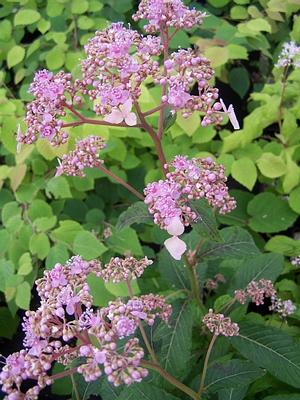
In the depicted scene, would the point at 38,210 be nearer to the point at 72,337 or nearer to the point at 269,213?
the point at 269,213

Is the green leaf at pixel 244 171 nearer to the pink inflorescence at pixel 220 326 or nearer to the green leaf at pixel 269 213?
the green leaf at pixel 269 213

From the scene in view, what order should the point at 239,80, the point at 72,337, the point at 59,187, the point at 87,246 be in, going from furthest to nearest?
1. the point at 239,80
2. the point at 59,187
3. the point at 87,246
4. the point at 72,337

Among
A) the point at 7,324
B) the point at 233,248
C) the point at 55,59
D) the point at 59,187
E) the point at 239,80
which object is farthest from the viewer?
the point at 239,80

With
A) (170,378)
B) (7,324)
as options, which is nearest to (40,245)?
(7,324)

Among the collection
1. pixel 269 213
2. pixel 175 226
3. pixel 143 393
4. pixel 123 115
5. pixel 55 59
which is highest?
pixel 123 115

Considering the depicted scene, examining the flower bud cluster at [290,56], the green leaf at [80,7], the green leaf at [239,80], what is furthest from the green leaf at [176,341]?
the green leaf at [80,7]

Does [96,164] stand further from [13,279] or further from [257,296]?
[13,279]

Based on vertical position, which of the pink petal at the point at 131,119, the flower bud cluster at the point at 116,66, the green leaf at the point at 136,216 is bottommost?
the green leaf at the point at 136,216
